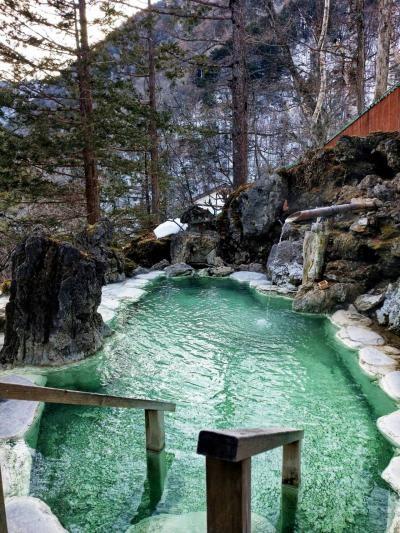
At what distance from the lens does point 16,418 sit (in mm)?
3586

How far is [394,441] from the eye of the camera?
327 cm

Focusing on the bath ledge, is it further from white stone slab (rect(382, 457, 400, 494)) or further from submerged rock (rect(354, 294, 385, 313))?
white stone slab (rect(382, 457, 400, 494))

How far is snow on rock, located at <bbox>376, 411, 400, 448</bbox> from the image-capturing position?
10.8 feet

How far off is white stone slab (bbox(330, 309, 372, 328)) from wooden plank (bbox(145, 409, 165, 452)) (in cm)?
395

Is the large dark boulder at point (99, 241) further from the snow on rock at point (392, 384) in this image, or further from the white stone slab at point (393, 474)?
the white stone slab at point (393, 474)

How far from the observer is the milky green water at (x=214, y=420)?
2.63 m

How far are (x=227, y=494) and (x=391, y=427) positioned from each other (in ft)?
9.95

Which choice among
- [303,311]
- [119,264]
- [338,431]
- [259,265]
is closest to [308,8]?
[259,265]

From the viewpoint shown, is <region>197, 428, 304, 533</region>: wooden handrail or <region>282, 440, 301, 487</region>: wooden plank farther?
<region>282, 440, 301, 487</region>: wooden plank

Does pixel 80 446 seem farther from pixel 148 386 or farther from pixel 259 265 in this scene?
pixel 259 265

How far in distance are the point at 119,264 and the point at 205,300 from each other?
117 inches

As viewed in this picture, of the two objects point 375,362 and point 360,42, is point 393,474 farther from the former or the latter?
point 360,42

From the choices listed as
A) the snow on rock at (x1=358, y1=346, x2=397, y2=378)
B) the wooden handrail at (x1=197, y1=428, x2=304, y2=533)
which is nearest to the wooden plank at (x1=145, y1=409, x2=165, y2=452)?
the wooden handrail at (x1=197, y1=428, x2=304, y2=533)

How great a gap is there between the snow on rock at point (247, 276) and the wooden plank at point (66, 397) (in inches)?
269
